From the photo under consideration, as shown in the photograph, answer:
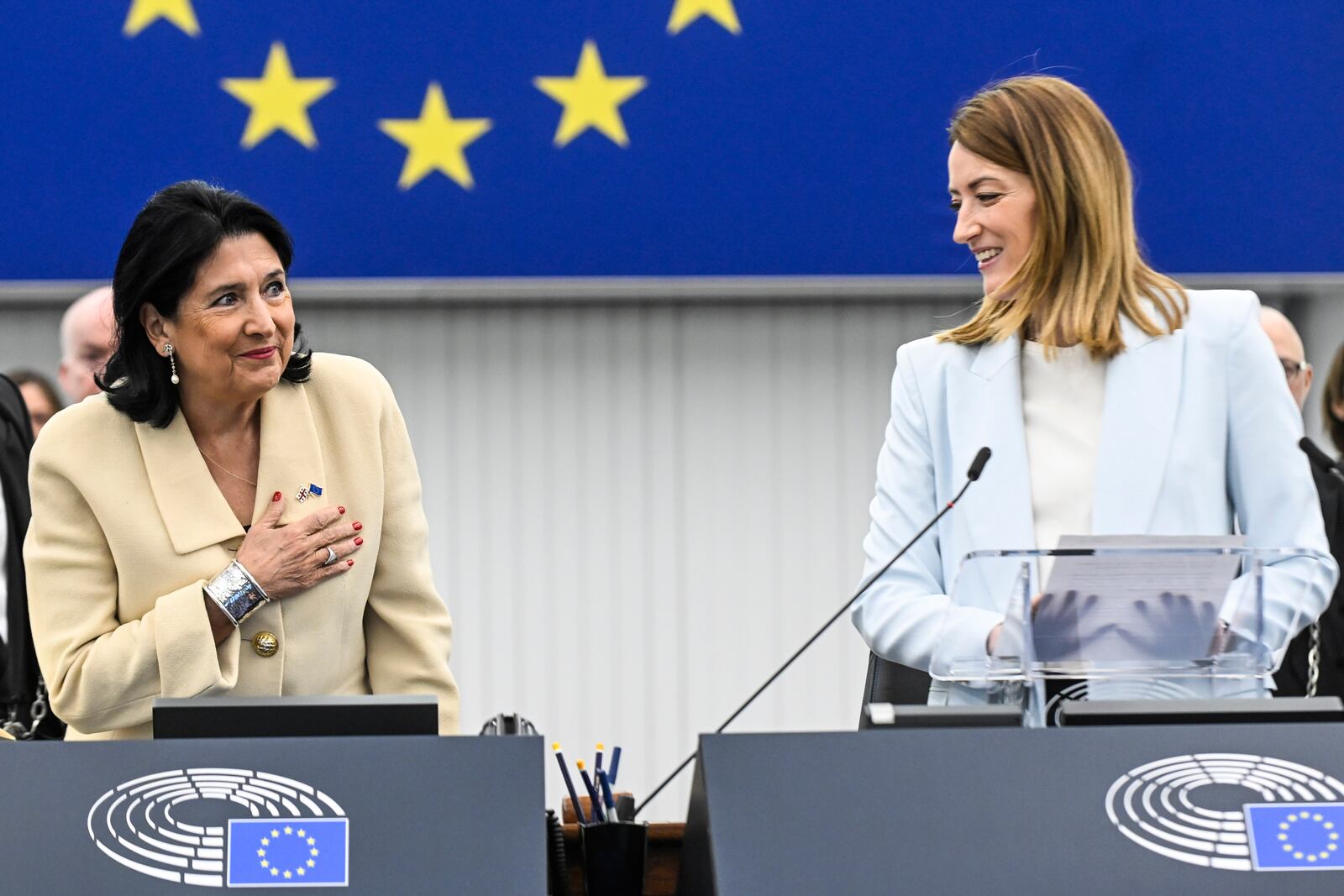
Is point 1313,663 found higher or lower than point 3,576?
lower

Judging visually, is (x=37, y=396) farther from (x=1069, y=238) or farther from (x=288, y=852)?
(x=288, y=852)

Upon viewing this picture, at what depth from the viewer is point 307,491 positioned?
90.1 inches

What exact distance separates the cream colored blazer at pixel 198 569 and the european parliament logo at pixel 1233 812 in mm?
872

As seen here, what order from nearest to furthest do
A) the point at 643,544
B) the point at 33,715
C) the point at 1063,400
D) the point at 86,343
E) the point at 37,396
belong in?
the point at 1063,400 → the point at 33,715 → the point at 86,343 → the point at 37,396 → the point at 643,544

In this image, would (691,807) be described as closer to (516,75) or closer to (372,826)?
(372,826)

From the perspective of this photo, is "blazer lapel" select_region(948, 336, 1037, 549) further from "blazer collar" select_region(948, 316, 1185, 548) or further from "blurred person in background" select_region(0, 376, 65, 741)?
"blurred person in background" select_region(0, 376, 65, 741)

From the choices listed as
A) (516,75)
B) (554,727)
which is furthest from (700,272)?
(554,727)

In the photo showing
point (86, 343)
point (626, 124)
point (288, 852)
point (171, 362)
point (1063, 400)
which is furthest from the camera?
point (626, 124)

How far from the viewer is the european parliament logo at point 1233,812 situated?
5.04 ft

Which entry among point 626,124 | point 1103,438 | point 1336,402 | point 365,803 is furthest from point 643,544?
point 365,803

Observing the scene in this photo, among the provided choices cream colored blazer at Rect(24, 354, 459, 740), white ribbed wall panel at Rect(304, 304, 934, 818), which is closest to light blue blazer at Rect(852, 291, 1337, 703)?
cream colored blazer at Rect(24, 354, 459, 740)

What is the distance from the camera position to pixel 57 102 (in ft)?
14.0

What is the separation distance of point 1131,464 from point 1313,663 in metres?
1.09

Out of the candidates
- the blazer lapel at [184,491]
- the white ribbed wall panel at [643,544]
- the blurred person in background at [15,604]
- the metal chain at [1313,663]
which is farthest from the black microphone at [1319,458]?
the white ribbed wall panel at [643,544]
